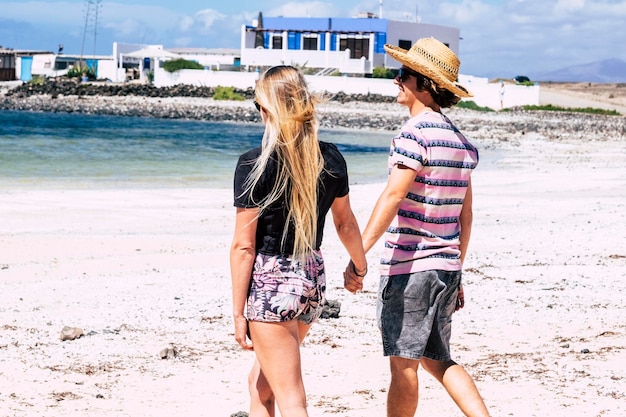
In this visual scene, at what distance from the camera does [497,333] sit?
624cm

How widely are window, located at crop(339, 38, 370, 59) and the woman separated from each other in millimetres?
63580

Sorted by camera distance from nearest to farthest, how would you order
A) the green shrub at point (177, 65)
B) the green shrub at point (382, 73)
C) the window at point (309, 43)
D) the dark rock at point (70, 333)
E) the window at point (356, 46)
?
1. the dark rock at point (70, 333)
2. the green shrub at point (382, 73)
3. the green shrub at point (177, 65)
4. the window at point (356, 46)
5. the window at point (309, 43)

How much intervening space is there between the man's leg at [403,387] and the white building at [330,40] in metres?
58.4

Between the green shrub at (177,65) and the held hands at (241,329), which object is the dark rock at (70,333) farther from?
the green shrub at (177,65)

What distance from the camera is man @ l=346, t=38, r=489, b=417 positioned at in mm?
3736

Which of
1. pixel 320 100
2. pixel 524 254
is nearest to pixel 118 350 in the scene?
pixel 320 100

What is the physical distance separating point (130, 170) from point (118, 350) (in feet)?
54.8

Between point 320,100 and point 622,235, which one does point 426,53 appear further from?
point 622,235

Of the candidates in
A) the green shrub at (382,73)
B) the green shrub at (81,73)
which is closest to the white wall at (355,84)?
the green shrub at (382,73)

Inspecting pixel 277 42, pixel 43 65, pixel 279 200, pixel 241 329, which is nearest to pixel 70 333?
pixel 241 329

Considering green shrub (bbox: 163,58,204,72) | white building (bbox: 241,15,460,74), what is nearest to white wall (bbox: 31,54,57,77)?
green shrub (bbox: 163,58,204,72)

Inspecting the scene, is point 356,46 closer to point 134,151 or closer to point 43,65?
point 43,65

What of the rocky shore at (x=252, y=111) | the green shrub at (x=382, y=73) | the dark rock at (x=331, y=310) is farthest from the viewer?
the green shrub at (x=382, y=73)

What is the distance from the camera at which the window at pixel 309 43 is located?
6780 centimetres
